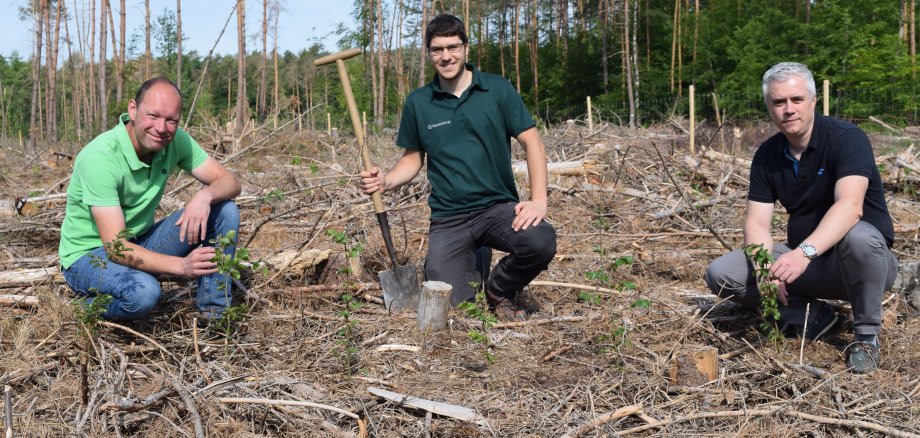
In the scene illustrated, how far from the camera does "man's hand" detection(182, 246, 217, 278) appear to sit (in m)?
3.08

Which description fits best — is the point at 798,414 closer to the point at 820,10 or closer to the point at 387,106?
the point at 820,10

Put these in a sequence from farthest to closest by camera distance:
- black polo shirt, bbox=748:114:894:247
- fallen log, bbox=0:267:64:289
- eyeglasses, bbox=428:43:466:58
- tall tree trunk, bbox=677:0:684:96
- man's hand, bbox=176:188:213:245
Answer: tall tree trunk, bbox=677:0:684:96, fallen log, bbox=0:267:64:289, eyeglasses, bbox=428:43:466:58, man's hand, bbox=176:188:213:245, black polo shirt, bbox=748:114:894:247

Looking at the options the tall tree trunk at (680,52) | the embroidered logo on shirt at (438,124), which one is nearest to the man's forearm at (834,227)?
the embroidered logo on shirt at (438,124)

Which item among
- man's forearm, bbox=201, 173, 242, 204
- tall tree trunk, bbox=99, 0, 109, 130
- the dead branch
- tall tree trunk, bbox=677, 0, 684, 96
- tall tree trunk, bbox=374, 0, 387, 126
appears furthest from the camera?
tall tree trunk, bbox=677, 0, 684, 96

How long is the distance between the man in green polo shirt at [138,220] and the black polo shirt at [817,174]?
2.59 meters

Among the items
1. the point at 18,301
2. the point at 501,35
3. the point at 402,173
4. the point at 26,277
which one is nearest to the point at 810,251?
the point at 402,173

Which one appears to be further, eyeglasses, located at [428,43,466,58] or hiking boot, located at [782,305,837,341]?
eyeglasses, located at [428,43,466,58]

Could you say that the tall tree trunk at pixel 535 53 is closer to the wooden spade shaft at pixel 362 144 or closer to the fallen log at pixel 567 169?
the fallen log at pixel 567 169

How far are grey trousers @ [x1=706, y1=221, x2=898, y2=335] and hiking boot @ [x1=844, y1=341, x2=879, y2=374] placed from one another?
0.06m

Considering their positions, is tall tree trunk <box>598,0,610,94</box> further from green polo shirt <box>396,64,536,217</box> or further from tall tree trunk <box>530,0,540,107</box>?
green polo shirt <box>396,64,536,217</box>

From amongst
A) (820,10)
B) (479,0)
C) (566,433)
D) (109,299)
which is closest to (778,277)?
(566,433)

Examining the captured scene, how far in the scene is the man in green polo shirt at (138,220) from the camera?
314cm

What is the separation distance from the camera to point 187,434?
2.52 m

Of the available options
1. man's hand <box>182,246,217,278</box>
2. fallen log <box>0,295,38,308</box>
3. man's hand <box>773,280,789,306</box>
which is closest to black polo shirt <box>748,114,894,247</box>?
man's hand <box>773,280,789,306</box>
